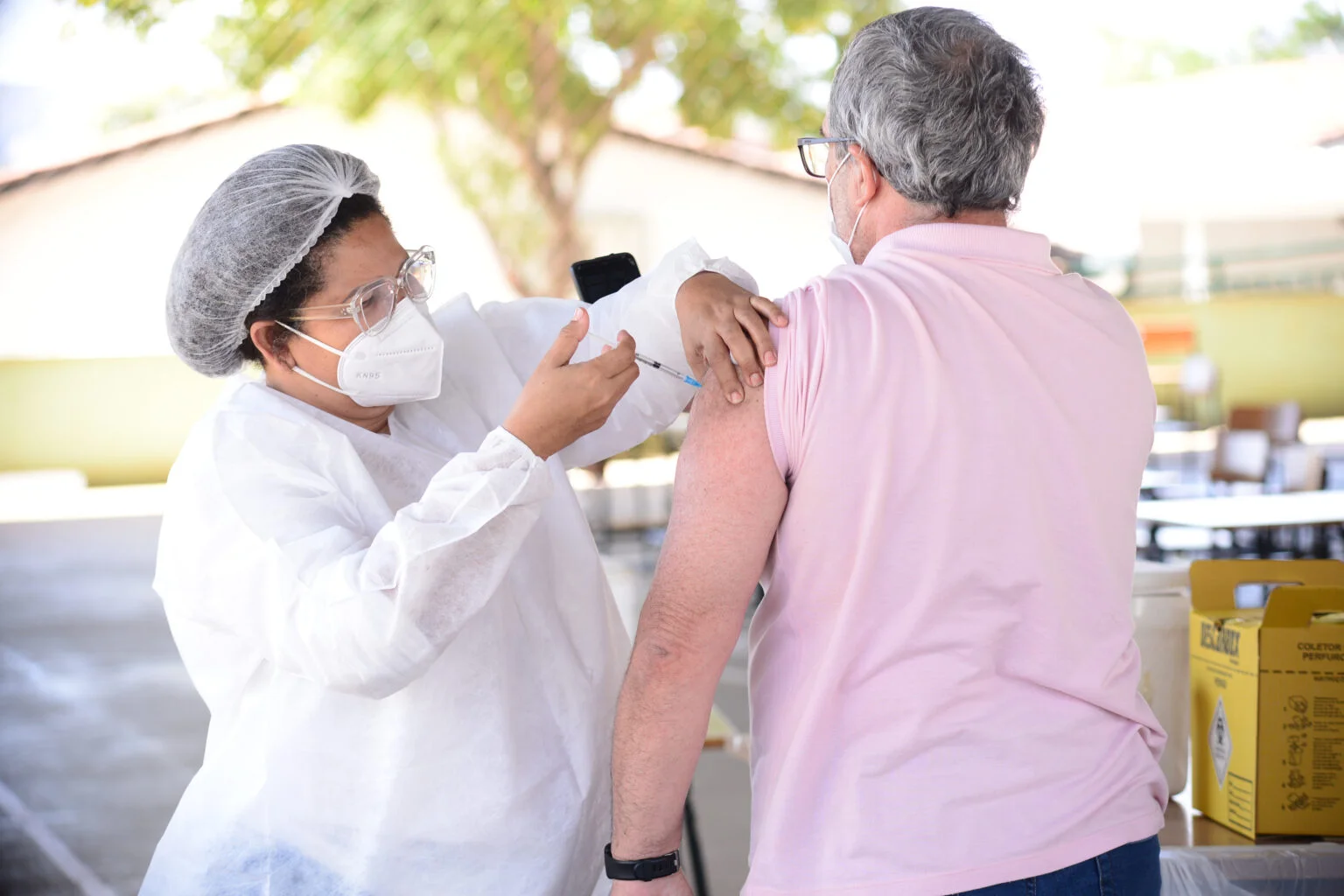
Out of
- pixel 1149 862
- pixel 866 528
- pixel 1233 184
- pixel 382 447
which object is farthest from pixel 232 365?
pixel 1233 184

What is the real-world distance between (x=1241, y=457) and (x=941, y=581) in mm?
5893

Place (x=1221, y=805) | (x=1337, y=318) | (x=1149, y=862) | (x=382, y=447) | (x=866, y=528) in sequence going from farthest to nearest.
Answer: (x=1337, y=318), (x=1221, y=805), (x=382, y=447), (x=1149, y=862), (x=866, y=528)

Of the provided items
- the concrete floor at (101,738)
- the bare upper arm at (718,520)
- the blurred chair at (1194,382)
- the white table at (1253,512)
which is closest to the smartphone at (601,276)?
the bare upper arm at (718,520)

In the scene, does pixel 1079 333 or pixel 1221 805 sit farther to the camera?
pixel 1221 805

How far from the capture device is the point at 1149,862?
1125 millimetres

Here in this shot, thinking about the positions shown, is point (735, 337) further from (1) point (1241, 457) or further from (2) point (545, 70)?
(2) point (545, 70)

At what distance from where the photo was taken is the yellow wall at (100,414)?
37.5 feet

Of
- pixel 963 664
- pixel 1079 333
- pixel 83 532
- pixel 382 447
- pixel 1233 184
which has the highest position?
pixel 1079 333

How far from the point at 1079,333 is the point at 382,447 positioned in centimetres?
77

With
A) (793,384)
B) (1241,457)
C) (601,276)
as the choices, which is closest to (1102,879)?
(793,384)

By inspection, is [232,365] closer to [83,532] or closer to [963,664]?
[963,664]

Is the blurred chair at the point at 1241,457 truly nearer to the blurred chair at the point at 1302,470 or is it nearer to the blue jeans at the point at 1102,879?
the blurred chair at the point at 1302,470

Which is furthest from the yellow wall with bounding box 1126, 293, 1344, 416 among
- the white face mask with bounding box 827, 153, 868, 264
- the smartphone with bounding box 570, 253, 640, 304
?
the white face mask with bounding box 827, 153, 868, 264

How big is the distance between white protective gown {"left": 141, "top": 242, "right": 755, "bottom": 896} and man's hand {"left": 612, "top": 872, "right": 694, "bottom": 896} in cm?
18
